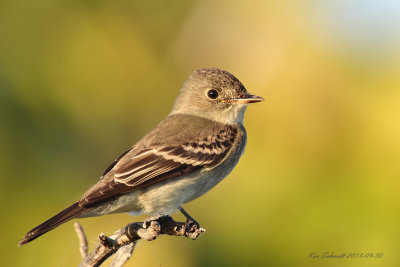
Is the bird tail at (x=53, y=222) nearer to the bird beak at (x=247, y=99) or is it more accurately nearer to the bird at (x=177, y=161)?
the bird at (x=177, y=161)

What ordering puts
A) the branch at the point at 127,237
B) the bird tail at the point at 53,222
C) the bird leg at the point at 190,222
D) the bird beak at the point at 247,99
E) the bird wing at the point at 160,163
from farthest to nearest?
the bird beak at the point at 247,99 < the bird leg at the point at 190,222 < the bird wing at the point at 160,163 < the bird tail at the point at 53,222 < the branch at the point at 127,237

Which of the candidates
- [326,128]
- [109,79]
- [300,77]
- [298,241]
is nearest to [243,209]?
[298,241]

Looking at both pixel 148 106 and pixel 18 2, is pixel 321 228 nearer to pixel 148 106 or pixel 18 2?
pixel 148 106

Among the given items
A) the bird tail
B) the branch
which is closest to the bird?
the bird tail

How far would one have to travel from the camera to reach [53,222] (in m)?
5.98

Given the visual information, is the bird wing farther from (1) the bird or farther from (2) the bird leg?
(2) the bird leg

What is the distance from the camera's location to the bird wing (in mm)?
6484

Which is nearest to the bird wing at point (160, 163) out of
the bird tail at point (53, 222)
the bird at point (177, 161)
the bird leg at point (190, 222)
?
the bird at point (177, 161)

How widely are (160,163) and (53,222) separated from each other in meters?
1.34

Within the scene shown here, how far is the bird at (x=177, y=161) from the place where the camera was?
21.3ft

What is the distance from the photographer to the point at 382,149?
684 cm

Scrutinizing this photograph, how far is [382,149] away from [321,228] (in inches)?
41.2

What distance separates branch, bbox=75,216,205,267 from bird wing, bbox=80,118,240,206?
1.41 feet

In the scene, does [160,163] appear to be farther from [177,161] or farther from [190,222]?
[190,222]
